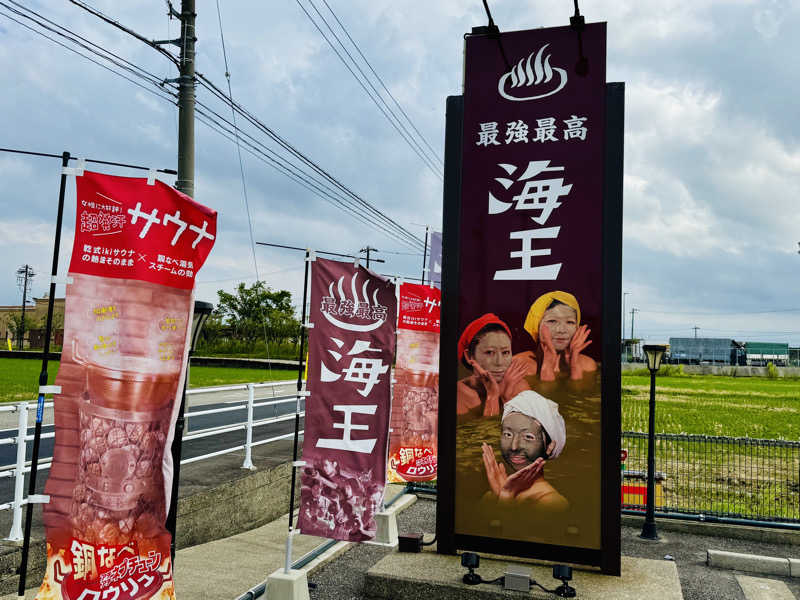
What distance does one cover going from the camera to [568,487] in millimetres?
7098

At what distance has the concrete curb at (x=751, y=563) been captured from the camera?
8.70 metres

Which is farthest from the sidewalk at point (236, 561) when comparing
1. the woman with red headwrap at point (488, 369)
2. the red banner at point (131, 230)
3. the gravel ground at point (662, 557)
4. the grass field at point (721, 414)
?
the grass field at point (721, 414)

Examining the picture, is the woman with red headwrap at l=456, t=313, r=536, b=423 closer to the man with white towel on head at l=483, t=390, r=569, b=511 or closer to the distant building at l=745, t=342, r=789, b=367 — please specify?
the man with white towel on head at l=483, t=390, r=569, b=511

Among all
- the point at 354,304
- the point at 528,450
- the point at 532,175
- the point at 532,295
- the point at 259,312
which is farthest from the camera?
the point at 259,312

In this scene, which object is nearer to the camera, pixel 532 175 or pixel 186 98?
pixel 532 175

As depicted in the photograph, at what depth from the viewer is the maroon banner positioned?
7.15 m

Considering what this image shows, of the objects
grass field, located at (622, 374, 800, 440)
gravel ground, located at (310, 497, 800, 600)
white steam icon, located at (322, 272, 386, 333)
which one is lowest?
gravel ground, located at (310, 497, 800, 600)

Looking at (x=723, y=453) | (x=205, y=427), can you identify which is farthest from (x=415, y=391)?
(x=723, y=453)

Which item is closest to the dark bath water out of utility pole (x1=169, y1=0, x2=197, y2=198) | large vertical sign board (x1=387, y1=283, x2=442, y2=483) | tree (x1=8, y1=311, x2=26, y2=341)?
large vertical sign board (x1=387, y1=283, x2=442, y2=483)

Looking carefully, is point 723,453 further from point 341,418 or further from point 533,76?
point 341,418

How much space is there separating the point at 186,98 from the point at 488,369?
6.95 metres

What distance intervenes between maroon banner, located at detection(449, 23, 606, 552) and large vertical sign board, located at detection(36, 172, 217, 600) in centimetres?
390

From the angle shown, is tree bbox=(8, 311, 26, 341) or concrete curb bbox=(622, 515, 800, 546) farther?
tree bbox=(8, 311, 26, 341)

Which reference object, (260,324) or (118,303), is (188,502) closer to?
(118,303)
